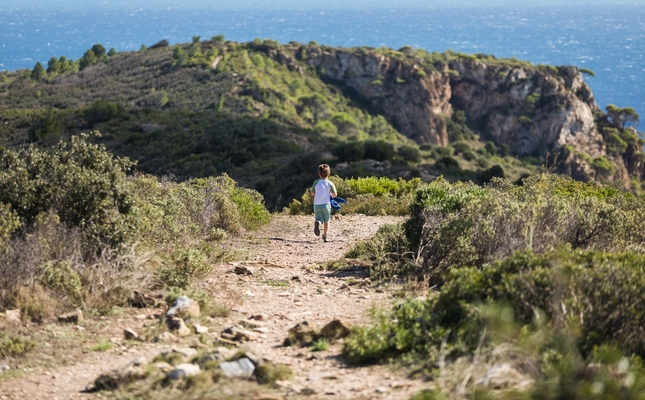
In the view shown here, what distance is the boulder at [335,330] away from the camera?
5555 millimetres

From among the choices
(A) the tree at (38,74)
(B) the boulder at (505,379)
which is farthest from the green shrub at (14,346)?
(A) the tree at (38,74)

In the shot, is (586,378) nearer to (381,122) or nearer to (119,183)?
(119,183)

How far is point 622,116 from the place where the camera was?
85938mm

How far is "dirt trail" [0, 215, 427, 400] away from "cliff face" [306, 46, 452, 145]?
3130 inches

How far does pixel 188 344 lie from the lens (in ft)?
17.9

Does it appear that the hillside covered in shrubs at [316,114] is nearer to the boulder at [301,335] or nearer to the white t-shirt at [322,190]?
the white t-shirt at [322,190]

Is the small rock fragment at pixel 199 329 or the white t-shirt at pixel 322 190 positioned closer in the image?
the small rock fragment at pixel 199 329

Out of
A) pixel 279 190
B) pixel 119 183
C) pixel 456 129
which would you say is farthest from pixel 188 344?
pixel 456 129

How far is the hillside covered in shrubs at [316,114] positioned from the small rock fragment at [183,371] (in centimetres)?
2530

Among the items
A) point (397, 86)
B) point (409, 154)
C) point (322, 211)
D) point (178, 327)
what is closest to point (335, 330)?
point (178, 327)

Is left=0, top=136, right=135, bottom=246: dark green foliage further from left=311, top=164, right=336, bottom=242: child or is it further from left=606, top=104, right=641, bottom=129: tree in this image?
left=606, top=104, right=641, bottom=129: tree

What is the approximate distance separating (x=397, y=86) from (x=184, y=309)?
8630cm

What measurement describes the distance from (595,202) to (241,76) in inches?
2519

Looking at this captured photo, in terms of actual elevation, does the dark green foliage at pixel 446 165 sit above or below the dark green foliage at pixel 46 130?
below
